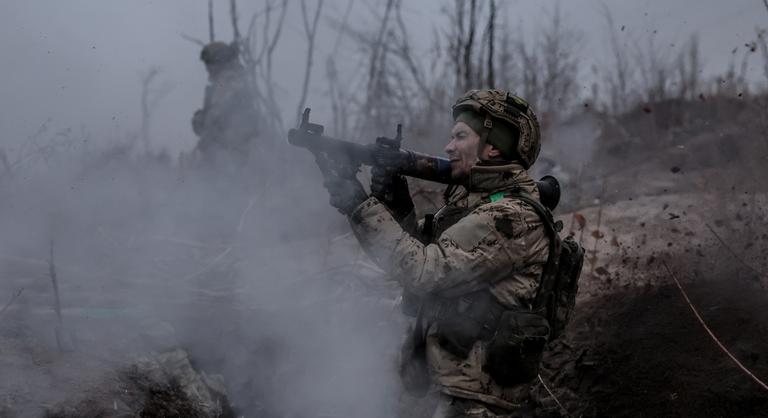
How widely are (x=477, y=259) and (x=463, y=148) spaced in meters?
0.50

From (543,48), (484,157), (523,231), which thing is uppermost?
(543,48)

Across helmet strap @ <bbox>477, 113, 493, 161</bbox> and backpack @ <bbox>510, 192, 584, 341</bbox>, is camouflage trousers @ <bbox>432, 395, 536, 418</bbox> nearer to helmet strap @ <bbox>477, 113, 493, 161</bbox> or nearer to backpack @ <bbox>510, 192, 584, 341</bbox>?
backpack @ <bbox>510, 192, 584, 341</bbox>

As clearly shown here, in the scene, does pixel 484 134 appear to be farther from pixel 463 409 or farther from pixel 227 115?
pixel 227 115

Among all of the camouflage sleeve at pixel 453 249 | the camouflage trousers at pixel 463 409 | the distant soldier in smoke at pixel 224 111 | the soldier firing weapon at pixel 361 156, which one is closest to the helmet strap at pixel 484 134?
the soldier firing weapon at pixel 361 156

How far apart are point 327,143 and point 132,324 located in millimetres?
2570

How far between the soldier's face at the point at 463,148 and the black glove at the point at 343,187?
396 millimetres

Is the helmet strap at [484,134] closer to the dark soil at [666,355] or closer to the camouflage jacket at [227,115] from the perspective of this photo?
the dark soil at [666,355]

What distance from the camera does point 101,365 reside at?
3.74m

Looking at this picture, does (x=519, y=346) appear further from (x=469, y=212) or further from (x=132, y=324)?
(x=132, y=324)

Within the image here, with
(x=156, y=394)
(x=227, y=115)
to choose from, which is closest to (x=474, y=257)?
(x=156, y=394)

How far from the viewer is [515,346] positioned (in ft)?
7.53

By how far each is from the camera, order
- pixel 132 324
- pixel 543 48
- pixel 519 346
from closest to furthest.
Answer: pixel 519 346 < pixel 132 324 < pixel 543 48

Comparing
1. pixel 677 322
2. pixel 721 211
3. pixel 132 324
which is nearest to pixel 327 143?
pixel 132 324

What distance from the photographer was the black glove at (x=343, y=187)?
2.35 m
